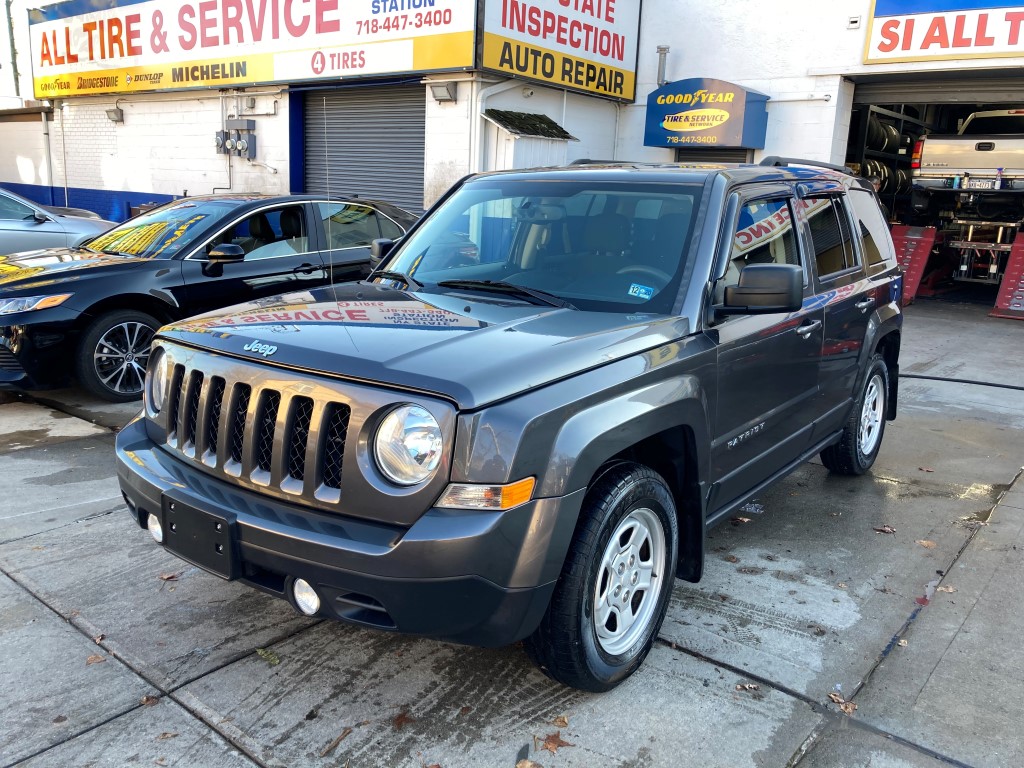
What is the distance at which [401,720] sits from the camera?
9.34ft

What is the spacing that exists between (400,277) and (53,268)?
3.89 metres

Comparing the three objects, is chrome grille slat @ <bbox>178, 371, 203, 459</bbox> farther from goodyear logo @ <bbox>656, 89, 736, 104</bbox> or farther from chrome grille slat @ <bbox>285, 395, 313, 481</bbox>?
goodyear logo @ <bbox>656, 89, 736, 104</bbox>

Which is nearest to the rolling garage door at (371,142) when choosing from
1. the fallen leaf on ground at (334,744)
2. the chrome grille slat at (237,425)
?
the chrome grille slat at (237,425)

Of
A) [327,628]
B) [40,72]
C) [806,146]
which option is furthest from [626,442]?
[40,72]

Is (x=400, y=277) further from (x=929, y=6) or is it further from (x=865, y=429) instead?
(x=929, y=6)

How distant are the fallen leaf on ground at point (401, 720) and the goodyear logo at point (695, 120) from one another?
10881 mm

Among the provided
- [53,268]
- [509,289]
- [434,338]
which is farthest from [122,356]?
[434,338]

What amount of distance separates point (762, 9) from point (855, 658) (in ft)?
36.9

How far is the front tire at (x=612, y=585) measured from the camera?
2.71 meters

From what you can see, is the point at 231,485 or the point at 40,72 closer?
the point at 231,485

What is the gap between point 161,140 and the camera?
17.3 m

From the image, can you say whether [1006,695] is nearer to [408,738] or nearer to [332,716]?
[408,738]

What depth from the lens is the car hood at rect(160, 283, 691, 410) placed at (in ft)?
8.29

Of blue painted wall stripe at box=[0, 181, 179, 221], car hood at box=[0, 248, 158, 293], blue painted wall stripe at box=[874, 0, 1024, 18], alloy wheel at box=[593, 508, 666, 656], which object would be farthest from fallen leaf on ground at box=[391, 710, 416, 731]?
blue painted wall stripe at box=[0, 181, 179, 221]
